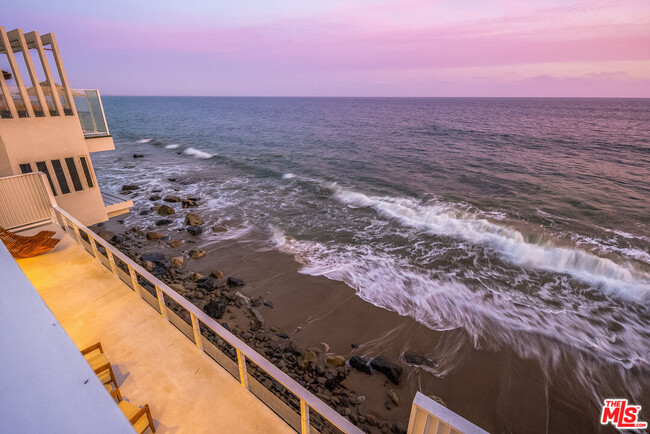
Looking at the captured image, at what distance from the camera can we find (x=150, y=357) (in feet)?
17.9

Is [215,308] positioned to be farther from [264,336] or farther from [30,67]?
[30,67]

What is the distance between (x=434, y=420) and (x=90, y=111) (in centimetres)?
1742

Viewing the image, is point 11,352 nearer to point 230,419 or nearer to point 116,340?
point 230,419

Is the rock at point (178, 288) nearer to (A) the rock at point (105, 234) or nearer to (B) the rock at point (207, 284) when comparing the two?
(B) the rock at point (207, 284)

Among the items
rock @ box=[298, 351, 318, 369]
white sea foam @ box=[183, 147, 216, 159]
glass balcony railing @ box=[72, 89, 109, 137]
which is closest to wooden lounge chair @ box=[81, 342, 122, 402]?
rock @ box=[298, 351, 318, 369]

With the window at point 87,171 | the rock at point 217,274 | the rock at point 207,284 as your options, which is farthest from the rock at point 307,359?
the window at point 87,171

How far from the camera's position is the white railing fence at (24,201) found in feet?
30.3

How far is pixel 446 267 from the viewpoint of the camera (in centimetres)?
1556

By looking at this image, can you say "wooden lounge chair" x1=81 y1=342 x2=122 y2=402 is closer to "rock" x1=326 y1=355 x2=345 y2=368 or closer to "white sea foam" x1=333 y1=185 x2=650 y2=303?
"rock" x1=326 y1=355 x2=345 y2=368

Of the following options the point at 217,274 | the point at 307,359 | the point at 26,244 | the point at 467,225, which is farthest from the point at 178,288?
the point at 467,225

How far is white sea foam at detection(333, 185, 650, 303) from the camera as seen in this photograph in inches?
572

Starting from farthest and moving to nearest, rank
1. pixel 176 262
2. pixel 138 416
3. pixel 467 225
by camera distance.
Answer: pixel 467 225, pixel 176 262, pixel 138 416

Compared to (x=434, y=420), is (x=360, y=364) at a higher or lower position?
lower

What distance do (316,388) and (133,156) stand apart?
44920mm
